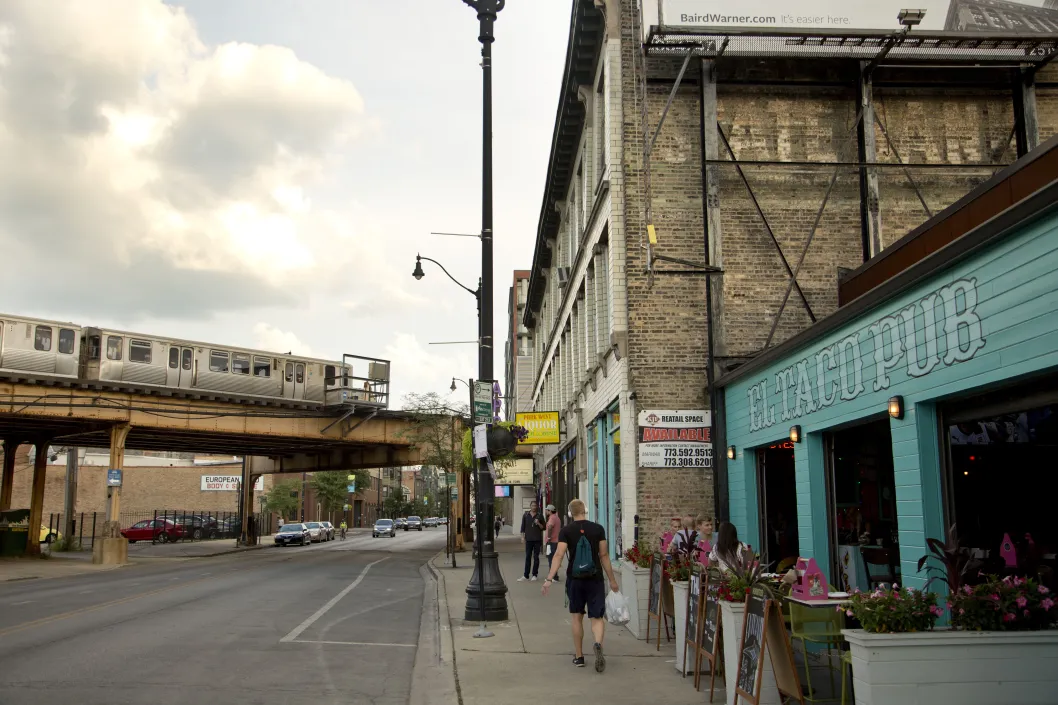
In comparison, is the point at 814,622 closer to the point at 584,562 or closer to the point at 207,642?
the point at 584,562

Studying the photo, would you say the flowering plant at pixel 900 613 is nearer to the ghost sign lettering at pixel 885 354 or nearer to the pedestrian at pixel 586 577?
the ghost sign lettering at pixel 885 354

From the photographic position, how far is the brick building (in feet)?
54.3

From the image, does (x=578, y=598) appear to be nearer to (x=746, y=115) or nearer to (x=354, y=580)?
(x=746, y=115)

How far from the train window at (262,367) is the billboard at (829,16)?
2518 centimetres

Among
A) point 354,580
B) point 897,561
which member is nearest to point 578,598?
point 897,561

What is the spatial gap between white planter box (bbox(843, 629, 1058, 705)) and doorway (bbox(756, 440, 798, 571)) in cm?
882

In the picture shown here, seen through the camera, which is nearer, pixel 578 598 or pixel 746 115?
pixel 578 598

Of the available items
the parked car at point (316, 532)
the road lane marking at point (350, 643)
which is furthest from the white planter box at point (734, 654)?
the parked car at point (316, 532)

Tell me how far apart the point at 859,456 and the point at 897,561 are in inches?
60.9

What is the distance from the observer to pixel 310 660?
1023 cm

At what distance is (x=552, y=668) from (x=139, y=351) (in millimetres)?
27596

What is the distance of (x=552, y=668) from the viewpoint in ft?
32.1

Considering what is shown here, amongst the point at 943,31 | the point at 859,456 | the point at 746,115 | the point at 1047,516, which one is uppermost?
the point at 943,31

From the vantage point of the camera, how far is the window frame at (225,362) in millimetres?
35594
